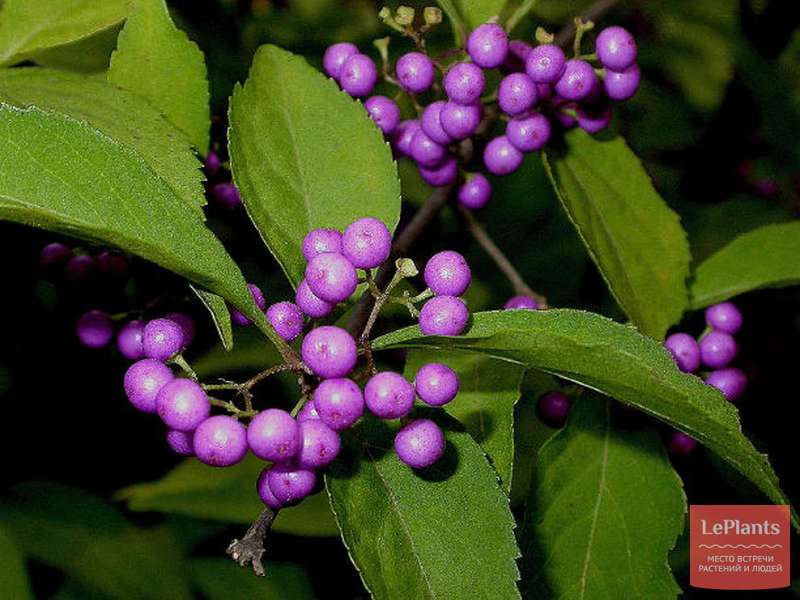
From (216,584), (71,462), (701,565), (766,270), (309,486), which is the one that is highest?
(309,486)

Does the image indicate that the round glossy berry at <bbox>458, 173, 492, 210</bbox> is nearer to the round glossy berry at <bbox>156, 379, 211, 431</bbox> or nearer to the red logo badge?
the red logo badge

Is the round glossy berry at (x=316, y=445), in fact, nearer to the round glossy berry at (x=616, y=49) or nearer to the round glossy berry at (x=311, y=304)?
the round glossy berry at (x=311, y=304)

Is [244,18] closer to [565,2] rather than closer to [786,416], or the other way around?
[565,2]

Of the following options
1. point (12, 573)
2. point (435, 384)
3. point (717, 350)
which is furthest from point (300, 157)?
point (12, 573)

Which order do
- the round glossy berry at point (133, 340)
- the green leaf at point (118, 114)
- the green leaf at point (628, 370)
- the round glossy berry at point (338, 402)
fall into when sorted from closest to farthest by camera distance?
the green leaf at point (628, 370), the round glossy berry at point (338, 402), the green leaf at point (118, 114), the round glossy berry at point (133, 340)

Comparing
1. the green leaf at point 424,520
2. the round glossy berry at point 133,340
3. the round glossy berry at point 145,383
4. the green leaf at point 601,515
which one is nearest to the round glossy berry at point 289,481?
the green leaf at point 424,520

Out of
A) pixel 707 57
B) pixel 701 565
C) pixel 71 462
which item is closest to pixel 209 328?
pixel 71 462
